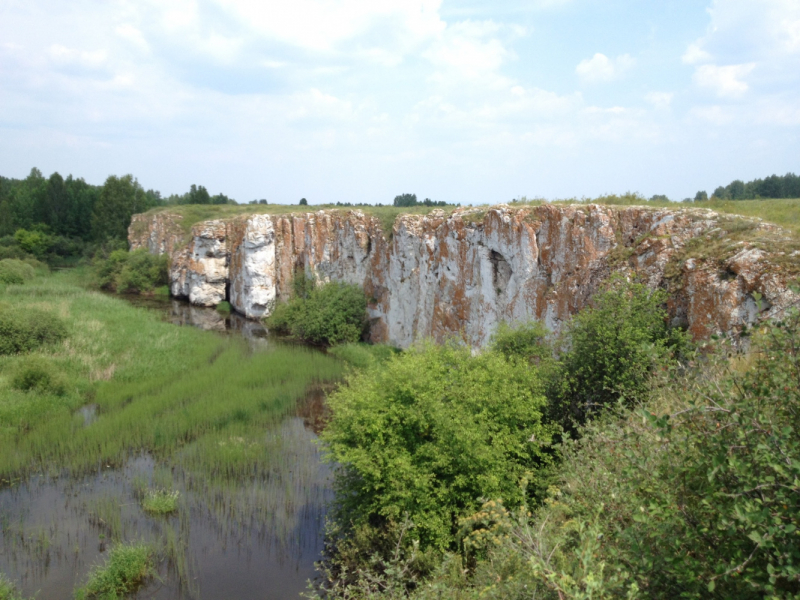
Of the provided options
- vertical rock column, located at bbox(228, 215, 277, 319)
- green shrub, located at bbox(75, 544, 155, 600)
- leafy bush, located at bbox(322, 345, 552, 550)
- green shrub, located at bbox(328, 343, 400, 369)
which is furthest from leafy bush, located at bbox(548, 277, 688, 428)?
vertical rock column, located at bbox(228, 215, 277, 319)

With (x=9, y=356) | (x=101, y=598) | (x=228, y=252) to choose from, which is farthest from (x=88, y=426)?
(x=228, y=252)

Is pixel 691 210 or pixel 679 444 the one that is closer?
pixel 679 444

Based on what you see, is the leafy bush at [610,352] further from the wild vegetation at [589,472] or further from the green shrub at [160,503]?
the green shrub at [160,503]

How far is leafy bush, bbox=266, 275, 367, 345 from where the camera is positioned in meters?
29.9

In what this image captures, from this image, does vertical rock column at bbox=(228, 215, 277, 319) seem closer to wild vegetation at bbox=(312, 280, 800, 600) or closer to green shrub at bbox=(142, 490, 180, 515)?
green shrub at bbox=(142, 490, 180, 515)

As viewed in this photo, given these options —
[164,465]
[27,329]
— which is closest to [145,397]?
[164,465]

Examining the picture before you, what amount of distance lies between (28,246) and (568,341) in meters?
65.2

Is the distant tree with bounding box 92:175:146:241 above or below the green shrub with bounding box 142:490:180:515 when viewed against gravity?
above

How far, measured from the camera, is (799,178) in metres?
30.6

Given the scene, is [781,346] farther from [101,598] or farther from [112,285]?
[112,285]

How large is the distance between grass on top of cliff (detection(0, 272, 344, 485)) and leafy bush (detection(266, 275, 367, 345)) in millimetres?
2042

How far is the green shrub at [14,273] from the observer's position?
41.7 m

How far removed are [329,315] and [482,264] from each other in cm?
1211

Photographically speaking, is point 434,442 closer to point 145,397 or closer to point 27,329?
point 145,397
